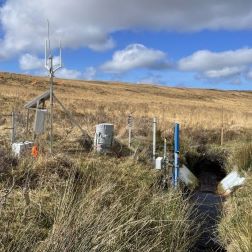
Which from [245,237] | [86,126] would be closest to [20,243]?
[245,237]

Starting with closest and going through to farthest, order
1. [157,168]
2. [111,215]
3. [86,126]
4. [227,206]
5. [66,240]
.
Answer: [66,240] < [111,215] < [227,206] < [157,168] < [86,126]

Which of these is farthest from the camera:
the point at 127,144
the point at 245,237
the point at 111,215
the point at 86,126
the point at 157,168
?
the point at 86,126

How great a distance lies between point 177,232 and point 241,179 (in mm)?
8244

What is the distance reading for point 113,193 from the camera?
8695mm

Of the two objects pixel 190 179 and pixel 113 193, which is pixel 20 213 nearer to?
pixel 113 193

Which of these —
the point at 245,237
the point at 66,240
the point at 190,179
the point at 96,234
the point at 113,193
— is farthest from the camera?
the point at 190,179

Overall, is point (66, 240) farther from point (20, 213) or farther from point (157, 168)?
point (157, 168)

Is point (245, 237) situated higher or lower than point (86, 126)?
lower

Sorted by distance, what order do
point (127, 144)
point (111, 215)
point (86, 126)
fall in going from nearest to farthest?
point (111, 215) < point (127, 144) < point (86, 126)

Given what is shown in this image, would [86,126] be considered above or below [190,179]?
above

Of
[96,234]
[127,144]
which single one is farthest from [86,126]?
[96,234]

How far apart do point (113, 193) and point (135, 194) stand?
359 millimetres

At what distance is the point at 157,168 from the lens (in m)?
15.0

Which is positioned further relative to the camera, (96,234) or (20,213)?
(20,213)
